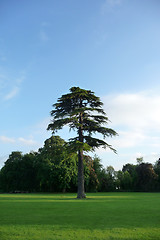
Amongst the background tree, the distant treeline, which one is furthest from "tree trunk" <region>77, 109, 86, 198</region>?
the distant treeline

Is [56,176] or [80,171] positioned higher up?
[56,176]

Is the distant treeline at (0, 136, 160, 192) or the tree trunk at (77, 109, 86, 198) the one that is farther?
the distant treeline at (0, 136, 160, 192)

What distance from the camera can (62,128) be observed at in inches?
1134

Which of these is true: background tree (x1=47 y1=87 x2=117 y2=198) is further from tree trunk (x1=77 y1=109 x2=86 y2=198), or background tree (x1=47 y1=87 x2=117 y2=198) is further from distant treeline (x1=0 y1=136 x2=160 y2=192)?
distant treeline (x1=0 y1=136 x2=160 y2=192)

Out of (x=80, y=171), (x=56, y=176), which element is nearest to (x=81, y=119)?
(x=80, y=171)

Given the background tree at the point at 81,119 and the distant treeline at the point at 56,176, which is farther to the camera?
the distant treeline at the point at 56,176

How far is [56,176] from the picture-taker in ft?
171

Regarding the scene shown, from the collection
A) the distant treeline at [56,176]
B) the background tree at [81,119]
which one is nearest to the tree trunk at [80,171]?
the background tree at [81,119]

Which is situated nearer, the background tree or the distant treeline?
the background tree

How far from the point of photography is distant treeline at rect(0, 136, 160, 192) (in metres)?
52.2

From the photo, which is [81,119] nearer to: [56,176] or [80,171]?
[80,171]

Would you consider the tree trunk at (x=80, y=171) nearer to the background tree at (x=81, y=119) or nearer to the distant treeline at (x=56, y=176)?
the background tree at (x=81, y=119)

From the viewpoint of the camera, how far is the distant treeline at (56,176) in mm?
52188

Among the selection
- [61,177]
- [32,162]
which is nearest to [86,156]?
[61,177]
